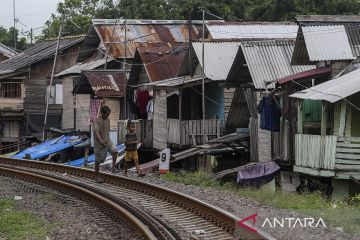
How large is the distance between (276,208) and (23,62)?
37.7m

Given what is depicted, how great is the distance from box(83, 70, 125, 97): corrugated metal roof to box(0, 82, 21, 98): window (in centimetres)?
1394

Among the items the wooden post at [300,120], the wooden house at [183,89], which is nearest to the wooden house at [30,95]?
the wooden house at [183,89]

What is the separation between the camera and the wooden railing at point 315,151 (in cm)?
1770

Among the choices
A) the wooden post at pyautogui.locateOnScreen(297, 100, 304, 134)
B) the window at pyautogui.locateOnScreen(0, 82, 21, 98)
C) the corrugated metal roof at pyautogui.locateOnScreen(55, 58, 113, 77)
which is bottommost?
the wooden post at pyautogui.locateOnScreen(297, 100, 304, 134)

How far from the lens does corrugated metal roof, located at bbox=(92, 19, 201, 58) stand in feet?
124

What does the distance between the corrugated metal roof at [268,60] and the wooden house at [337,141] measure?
3935 mm

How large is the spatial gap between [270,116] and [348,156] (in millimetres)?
4264

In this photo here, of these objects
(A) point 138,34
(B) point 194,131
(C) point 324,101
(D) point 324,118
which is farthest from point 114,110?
(C) point 324,101

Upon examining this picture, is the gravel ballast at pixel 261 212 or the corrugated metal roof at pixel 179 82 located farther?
the corrugated metal roof at pixel 179 82

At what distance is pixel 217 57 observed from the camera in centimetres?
2645

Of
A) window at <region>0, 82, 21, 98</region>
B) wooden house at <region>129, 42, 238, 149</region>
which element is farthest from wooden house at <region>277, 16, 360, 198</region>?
window at <region>0, 82, 21, 98</region>

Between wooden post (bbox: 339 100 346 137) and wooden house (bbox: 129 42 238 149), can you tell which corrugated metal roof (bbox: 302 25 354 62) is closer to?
wooden post (bbox: 339 100 346 137)

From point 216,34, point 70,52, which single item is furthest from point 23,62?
point 216,34

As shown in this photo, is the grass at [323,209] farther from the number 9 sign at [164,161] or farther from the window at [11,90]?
the window at [11,90]
